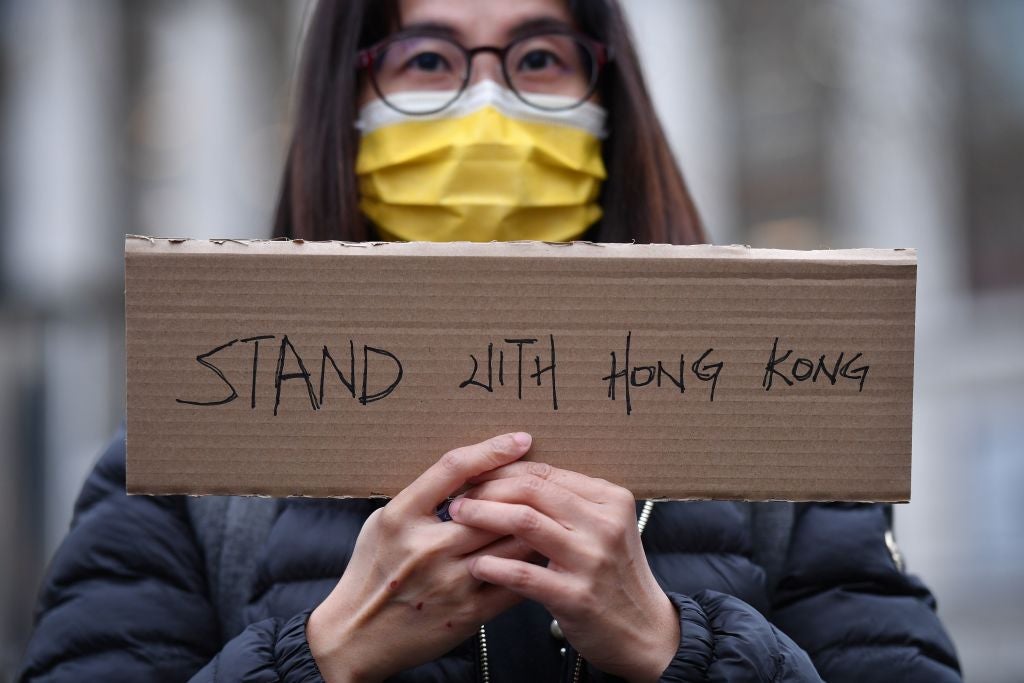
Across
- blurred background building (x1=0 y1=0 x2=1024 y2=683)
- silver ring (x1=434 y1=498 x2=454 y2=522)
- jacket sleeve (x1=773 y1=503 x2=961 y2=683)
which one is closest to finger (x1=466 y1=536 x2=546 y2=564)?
silver ring (x1=434 y1=498 x2=454 y2=522)

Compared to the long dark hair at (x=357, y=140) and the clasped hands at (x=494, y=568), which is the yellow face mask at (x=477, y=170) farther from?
the clasped hands at (x=494, y=568)

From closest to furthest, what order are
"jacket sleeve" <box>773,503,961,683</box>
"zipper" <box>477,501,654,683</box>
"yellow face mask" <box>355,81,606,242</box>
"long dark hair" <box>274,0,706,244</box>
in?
"zipper" <box>477,501,654,683</box> < "jacket sleeve" <box>773,503,961,683</box> < "yellow face mask" <box>355,81,606,242</box> < "long dark hair" <box>274,0,706,244</box>

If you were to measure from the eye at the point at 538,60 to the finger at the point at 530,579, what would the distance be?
101 cm

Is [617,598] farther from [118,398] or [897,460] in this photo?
[118,398]

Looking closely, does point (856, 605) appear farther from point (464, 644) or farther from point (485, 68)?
point (485, 68)

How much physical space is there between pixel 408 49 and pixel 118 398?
8.98 metres

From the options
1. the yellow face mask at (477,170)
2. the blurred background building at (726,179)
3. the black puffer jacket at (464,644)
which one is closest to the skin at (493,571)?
the black puffer jacket at (464,644)

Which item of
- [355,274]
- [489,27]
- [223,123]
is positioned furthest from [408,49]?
[223,123]

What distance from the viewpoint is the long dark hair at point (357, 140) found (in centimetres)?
203

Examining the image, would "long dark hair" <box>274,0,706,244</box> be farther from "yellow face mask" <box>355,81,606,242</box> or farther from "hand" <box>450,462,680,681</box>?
"hand" <box>450,462,680,681</box>

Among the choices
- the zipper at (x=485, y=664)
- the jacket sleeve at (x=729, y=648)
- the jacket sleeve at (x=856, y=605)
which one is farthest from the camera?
the jacket sleeve at (x=856, y=605)

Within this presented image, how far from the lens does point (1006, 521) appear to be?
283 inches

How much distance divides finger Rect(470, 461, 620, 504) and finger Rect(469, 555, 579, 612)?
0.34 feet

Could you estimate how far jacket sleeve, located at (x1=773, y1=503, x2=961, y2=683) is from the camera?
5.64 feet
